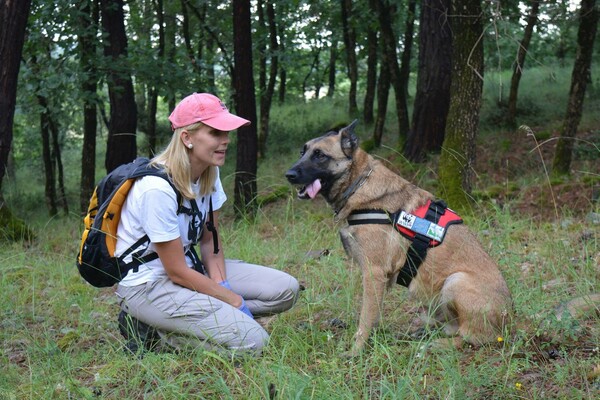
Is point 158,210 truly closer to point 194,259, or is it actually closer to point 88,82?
point 194,259

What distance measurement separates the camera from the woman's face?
4398 millimetres

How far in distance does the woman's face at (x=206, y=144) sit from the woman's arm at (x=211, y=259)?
1.99 ft

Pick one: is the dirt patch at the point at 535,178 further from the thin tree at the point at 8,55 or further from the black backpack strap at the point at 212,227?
the thin tree at the point at 8,55

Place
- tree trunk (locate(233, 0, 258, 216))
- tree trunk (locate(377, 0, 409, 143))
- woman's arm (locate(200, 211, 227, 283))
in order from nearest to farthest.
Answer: woman's arm (locate(200, 211, 227, 283))
tree trunk (locate(233, 0, 258, 216))
tree trunk (locate(377, 0, 409, 143))

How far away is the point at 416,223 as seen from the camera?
15.0 ft

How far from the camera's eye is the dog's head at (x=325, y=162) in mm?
4707

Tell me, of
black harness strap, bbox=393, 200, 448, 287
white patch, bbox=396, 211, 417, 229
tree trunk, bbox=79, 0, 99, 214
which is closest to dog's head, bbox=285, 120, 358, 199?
white patch, bbox=396, 211, 417, 229

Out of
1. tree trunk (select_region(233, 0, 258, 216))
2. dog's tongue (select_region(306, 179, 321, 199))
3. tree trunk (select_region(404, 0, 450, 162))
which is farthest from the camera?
tree trunk (select_region(404, 0, 450, 162))

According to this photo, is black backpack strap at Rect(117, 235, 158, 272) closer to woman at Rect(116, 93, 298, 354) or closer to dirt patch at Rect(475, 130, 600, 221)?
woman at Rect(116, 93, 298, 354)

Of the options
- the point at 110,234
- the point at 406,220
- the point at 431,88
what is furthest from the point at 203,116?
the point at 431,88

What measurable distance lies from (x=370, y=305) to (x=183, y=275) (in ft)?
4.10

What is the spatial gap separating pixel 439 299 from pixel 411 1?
11762mm

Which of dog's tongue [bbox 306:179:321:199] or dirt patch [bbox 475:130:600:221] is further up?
dog's tongue [bbox 306:179:321:199]

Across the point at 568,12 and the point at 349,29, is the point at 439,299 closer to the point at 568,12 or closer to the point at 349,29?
the point at 568,12
